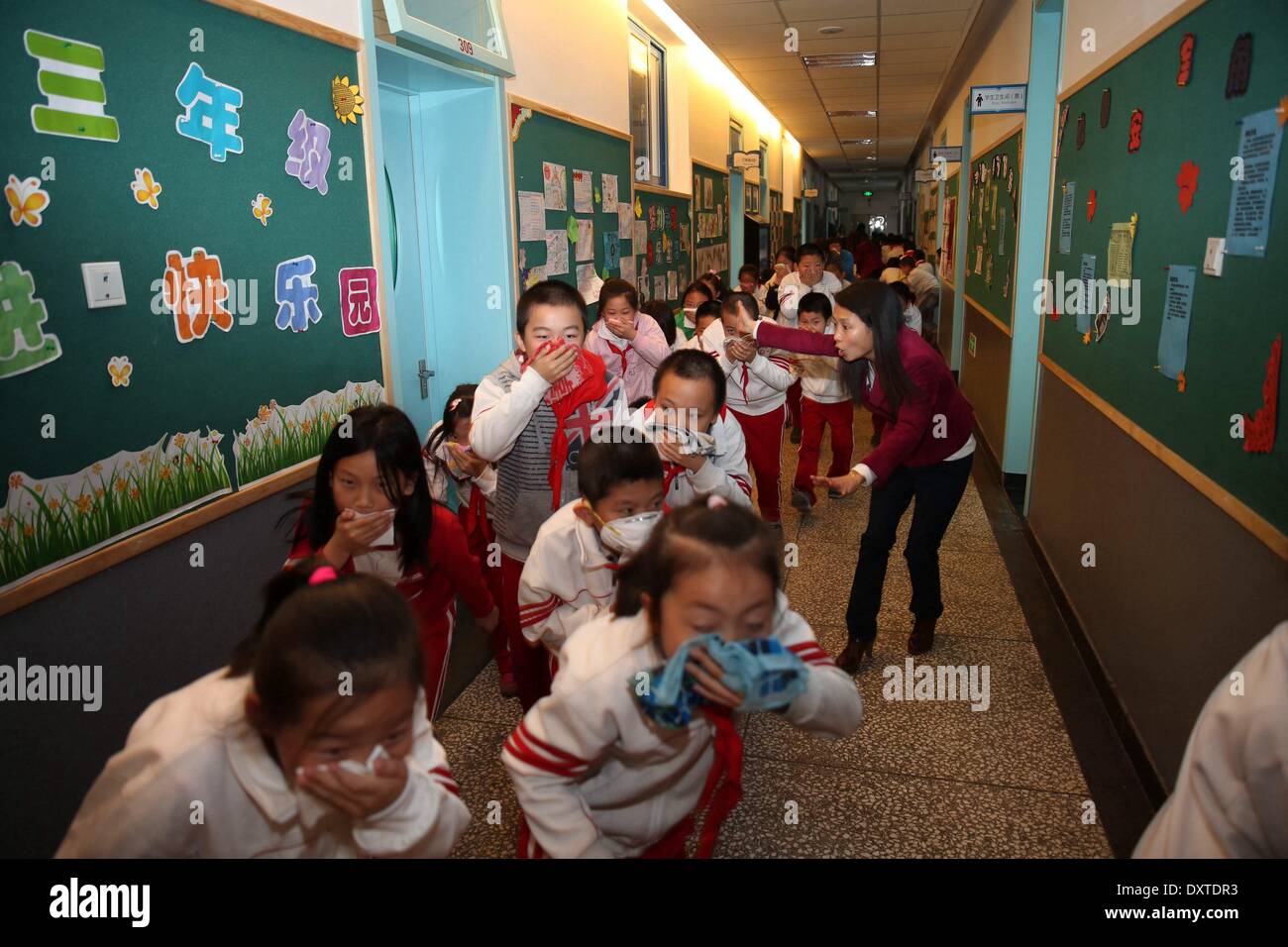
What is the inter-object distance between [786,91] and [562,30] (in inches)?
275

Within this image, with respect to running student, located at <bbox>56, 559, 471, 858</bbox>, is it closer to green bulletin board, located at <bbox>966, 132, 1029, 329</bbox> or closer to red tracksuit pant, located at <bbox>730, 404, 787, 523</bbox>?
red tracksuit pant, located at <bbox>730, 404, 787, 523</bbox>

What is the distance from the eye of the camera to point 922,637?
3.60 meters

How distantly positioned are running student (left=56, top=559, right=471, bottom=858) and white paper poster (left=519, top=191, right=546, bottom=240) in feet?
11.9

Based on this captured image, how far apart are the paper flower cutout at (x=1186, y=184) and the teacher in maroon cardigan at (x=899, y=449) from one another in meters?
0.86

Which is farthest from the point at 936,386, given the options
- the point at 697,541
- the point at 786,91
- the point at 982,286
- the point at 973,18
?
the point at 786,91

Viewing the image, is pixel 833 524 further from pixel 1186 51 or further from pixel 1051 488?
pixel 1186 51

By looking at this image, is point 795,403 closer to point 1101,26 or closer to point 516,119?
point 516,119

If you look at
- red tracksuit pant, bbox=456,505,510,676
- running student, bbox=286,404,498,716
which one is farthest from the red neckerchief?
red tracksuit pant, bbox=456,505,510,676

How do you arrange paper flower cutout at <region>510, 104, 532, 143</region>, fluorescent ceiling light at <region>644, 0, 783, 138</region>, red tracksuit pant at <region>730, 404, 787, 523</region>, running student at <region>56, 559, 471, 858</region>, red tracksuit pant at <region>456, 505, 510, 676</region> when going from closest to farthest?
running student at <region>56, 559, 471, 858</region>, red tracksuit pant at <region>456, 505, 510, 676</region>, paper flower cutout at <region>510, 104, 532, 143</region>, red tracksuit pant at <region>730, 404, 787, 523</region>, fluorescent ceiling light at <region>644, 0, 783, 138</region>

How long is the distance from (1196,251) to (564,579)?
1944 millimetres

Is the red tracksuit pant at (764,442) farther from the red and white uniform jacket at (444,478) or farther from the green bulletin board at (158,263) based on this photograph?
the green bulletin board at (158,263)

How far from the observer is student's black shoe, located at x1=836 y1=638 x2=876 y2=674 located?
11.3 feet

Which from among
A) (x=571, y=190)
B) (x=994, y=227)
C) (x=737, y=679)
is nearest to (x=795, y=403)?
(x=994, y=227)

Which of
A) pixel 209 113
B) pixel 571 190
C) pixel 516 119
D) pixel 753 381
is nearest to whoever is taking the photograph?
pixel 209 113
